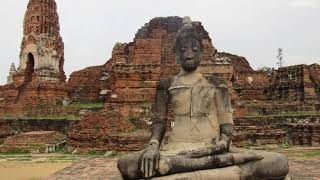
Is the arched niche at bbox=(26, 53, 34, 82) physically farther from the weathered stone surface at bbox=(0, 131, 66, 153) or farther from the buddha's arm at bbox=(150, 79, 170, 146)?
the buddha's arm at bbox=(150, 79, 170, 146)

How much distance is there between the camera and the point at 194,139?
5.61 m

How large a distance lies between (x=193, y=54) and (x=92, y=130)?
945 cm

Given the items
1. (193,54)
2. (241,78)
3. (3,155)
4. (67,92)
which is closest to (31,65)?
(67,92)

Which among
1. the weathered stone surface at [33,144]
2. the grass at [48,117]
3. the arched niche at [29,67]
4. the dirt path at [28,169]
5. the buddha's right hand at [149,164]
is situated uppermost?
the arched niche at [29,67]

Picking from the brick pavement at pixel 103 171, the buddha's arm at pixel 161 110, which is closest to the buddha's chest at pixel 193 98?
the buddha's arm at pixel 161 110

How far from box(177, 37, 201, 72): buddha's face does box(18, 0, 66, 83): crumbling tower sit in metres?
22.8

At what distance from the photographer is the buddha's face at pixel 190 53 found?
19.0ft

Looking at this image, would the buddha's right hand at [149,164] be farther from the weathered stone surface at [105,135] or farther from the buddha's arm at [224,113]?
the weathered stone surface at [105,135]

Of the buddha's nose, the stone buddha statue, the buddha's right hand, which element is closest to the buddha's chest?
the stone buddha statue

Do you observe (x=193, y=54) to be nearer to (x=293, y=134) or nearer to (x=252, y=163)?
(x=252, y=163)

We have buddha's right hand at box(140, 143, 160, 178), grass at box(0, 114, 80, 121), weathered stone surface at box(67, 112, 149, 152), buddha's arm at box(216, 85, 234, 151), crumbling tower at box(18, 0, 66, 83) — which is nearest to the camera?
buddha's right hand at box(140, 143, 160, 178)


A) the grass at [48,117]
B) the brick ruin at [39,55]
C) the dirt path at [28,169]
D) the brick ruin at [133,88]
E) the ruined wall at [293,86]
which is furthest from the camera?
the brick ruin at [39,55]

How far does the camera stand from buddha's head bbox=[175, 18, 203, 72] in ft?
19.0

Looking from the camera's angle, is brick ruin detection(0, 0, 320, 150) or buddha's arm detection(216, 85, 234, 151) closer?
buddha's arm detection(216, 85, 234, 151)
